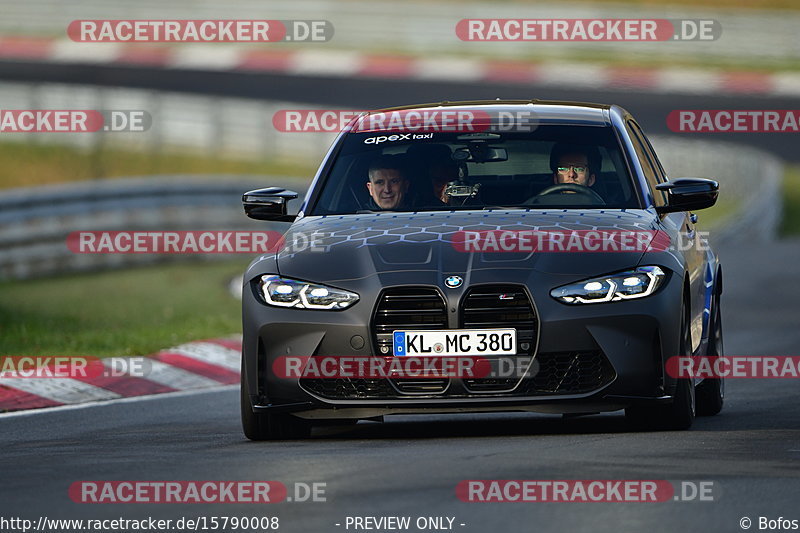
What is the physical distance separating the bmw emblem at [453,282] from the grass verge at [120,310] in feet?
17.7

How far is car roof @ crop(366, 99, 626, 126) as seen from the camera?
985 cm

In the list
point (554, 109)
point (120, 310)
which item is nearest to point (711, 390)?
point (554, 109)

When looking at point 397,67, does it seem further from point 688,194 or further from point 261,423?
point 261,423

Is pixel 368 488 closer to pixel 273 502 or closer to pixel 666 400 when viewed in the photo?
pixel 273 502

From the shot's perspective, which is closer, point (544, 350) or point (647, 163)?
point (544, 350)

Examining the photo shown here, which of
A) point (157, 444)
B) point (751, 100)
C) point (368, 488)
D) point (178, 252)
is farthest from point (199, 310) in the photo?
point (751, 100)

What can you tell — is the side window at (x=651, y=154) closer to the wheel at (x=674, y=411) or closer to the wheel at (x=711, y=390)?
the wheel at (x=711, y=390)

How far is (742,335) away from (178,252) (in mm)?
9255

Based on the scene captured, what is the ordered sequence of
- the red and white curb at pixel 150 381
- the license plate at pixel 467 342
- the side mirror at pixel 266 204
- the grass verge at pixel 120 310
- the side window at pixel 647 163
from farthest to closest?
1. the grass verge at pixel 120 310
2. the red and white curb at pixel 150 381
3. the side window at pixel 647 163
4. the side mirror at pixel 266 204
5. the license plate at pixel 467 342

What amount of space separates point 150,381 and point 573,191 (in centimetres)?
404

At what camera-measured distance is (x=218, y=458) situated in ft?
25.9

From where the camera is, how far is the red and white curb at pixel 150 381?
1120cm

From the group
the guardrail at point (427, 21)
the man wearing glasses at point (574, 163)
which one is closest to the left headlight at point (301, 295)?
the man wearing glasses at point (574, 163)

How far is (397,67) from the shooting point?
133 feet
